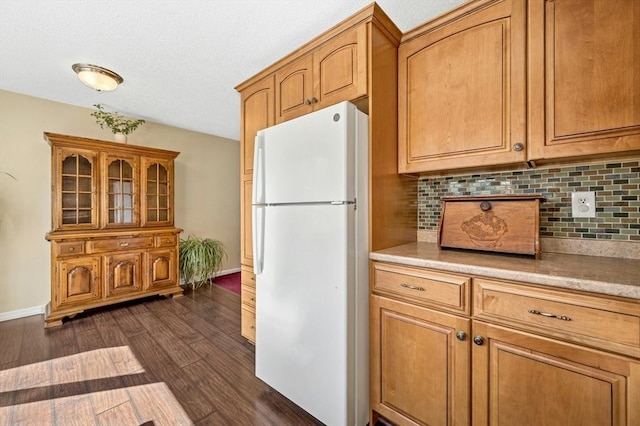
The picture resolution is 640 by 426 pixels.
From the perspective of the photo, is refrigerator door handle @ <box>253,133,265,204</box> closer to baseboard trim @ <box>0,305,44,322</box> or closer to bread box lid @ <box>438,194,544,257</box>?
bread box lid @ <box>438,194,544,257</box>

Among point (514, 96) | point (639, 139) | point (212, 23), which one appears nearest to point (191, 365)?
point (212, 23)

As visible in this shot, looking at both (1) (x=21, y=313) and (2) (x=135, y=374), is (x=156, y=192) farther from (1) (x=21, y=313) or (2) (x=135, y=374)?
(2) (x=135, y=374)

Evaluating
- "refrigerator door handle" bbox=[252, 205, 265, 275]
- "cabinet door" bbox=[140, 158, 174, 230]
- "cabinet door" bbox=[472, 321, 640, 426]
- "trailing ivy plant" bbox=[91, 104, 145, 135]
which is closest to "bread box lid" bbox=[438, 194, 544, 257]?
"cabinet door" bbox=[472, 321, 640, 426]

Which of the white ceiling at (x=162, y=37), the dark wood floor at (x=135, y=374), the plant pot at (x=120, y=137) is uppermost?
the white ceiling at (x=162, y=37)

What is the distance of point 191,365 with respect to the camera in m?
1.97

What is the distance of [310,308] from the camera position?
1.43m

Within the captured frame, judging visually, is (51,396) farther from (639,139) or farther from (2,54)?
A: (639,139)

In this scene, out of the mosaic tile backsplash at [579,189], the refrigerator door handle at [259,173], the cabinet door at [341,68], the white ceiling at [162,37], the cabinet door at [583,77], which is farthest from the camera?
the refrigerator door handle at [259,173]

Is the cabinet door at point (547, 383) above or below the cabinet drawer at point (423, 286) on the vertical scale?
below

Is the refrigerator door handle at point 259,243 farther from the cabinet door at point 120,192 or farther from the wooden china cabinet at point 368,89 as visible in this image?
the cabinet door at point 120,192

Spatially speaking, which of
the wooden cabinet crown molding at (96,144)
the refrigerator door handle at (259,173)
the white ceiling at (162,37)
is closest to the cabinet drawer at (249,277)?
the refrigerator door handle at (259,173)

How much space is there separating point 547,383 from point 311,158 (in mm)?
1325

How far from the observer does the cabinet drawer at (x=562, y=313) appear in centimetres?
84

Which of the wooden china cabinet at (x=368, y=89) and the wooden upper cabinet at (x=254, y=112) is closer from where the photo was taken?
the wooden china cabinet at (x=368, y=89)
